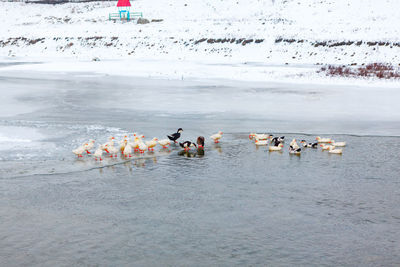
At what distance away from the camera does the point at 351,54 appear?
1606 inches

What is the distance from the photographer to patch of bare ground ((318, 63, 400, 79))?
29.7 metres

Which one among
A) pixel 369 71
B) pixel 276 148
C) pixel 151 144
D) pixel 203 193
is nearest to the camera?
pixel 203 193

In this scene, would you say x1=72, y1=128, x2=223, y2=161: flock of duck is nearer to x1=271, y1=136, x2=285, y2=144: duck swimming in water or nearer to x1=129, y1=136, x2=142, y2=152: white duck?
x1=129, y1=136, x2=142, y2=152: white duck

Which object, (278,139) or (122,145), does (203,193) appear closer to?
(122,145)

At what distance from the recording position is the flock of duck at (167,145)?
43.4ft

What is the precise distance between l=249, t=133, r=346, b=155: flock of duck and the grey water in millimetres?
234

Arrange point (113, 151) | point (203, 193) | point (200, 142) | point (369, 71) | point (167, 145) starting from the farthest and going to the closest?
point (369, 71) → point (167, 145) → point (200, 142) → point (113, 151) → point (203, 193)

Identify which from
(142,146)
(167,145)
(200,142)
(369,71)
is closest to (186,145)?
(200,142)

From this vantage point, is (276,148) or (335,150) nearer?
(335,150)

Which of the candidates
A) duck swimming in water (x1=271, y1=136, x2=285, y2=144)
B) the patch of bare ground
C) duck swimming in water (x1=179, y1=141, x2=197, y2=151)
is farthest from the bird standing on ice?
the patch of bare ground

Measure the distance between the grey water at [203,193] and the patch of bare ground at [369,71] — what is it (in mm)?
10336

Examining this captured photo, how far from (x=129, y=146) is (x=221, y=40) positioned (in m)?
40.0

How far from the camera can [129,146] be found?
13.3 metres

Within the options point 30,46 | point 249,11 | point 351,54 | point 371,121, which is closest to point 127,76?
point 351,54
